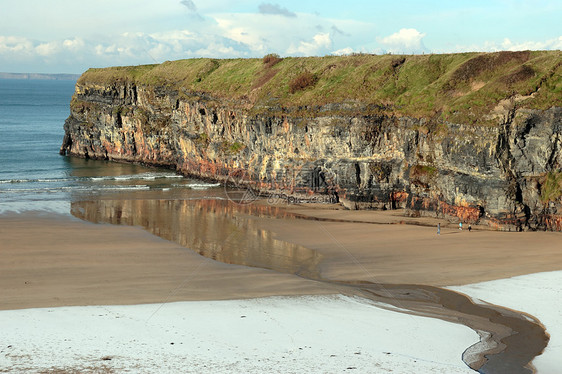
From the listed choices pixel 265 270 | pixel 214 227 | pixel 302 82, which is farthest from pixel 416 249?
pixel 302 82

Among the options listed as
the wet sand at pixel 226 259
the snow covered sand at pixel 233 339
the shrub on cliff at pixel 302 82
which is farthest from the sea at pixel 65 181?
the snow covered sand at pixel 233 339

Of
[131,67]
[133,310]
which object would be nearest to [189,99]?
[131,67]

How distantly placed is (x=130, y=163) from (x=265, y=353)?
5480 cm

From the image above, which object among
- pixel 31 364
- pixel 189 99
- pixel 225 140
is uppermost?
pixel 189 99

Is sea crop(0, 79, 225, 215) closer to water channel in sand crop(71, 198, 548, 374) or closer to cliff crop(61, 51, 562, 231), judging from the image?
water channel in sand crop(71, 198, 548, 374)

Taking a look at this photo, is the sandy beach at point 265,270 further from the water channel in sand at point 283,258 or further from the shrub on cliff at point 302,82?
the shrub on cliff at point 302,82

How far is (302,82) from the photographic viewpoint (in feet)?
164

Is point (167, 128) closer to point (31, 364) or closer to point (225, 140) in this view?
point (225, 140)

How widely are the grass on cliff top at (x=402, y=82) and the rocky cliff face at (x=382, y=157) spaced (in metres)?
1.09

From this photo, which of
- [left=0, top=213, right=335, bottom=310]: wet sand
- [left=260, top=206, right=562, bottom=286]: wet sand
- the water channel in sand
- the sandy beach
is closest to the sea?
the water channel in sand

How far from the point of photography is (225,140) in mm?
55562

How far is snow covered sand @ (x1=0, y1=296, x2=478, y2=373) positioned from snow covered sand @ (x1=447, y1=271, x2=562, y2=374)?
3.03 metres

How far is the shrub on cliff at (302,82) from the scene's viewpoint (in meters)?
50.0

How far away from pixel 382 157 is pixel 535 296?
20274 millimetres
